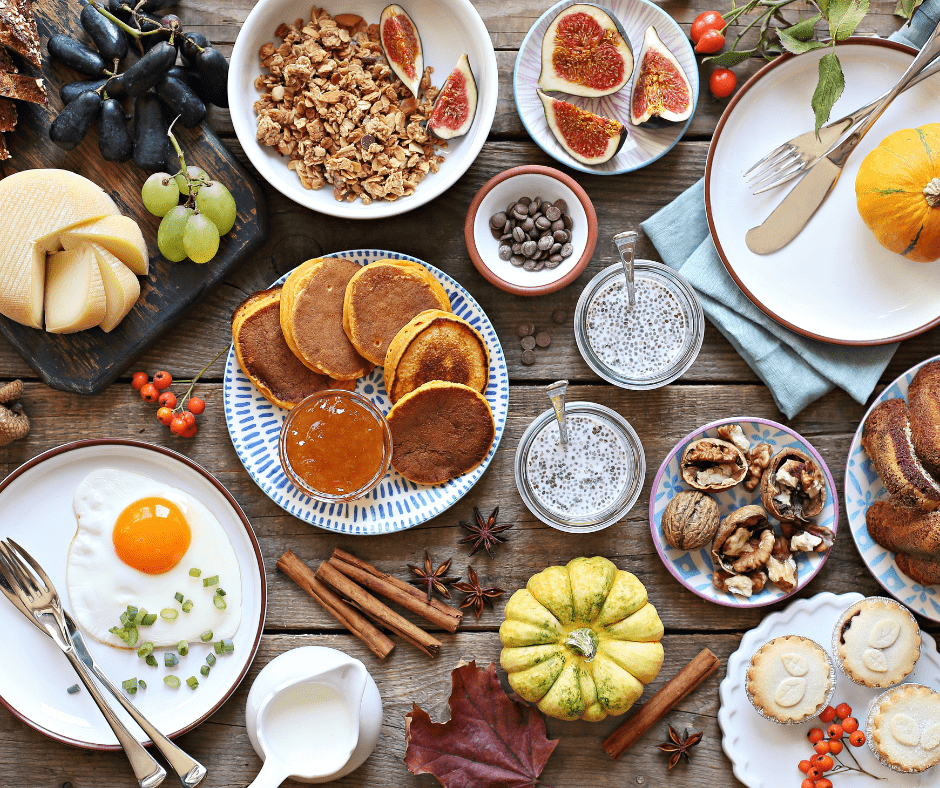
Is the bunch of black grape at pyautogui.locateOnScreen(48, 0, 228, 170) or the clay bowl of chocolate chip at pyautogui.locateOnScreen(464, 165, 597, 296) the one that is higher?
the bunch of black grape at pyautogui.locateOnScreen(48, 0, 228, 170)

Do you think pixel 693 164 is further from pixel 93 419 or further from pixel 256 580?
pixel 93 419

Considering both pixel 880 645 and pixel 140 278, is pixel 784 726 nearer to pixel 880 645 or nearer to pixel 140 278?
pixel 880 645

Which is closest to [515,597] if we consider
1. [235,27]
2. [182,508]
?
[182,508]

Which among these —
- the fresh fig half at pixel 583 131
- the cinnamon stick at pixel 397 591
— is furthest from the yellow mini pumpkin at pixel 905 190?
the cinnamon stick at pixel 397 591

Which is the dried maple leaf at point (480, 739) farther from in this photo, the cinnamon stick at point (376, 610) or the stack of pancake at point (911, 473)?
the stack of pancake at point (911, 473)

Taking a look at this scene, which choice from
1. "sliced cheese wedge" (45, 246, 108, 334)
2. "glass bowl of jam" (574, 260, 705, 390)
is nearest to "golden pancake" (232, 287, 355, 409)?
"sliced cheese wedge" (45, 246, 108, 334)

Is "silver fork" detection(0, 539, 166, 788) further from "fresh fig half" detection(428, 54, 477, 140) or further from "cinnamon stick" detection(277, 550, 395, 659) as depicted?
"fresh fig half" detection(428, 54, 477, 140)
